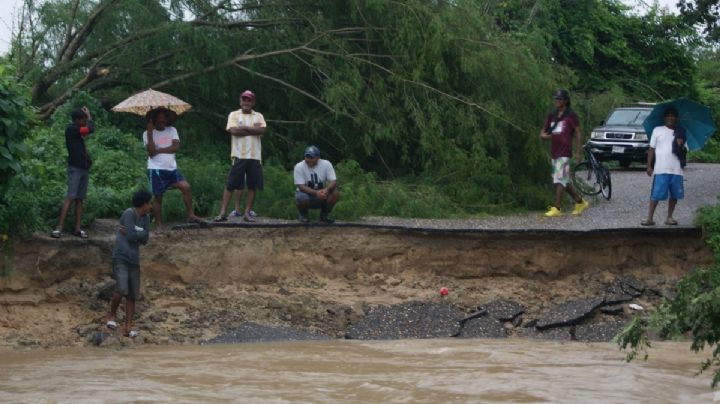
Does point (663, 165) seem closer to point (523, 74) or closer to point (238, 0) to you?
point (523, 74)

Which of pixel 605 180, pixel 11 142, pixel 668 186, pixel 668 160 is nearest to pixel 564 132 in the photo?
pixel 668 160

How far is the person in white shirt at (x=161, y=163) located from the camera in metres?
14.0

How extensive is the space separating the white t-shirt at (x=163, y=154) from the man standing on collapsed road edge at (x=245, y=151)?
93cm

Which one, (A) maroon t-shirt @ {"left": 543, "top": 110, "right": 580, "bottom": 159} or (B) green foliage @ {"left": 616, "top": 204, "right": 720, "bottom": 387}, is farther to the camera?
(A) maroon t-shirt @ {"left": 543, "top": 110, "right": 580, "bottom": 159}

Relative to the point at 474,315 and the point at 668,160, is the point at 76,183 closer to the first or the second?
the point at 474,315

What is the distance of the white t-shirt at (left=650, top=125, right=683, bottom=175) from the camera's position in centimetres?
1513

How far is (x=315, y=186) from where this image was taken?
48.5 feet

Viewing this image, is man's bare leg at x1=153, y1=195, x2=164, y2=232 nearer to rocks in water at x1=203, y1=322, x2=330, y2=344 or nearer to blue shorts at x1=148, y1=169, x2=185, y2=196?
blue shorts at x1=148, y1=169, x2=185, y2=196

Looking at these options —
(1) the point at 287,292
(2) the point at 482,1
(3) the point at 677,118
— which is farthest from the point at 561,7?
(1) the point at 287,292

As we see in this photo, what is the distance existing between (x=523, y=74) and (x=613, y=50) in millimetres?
15905

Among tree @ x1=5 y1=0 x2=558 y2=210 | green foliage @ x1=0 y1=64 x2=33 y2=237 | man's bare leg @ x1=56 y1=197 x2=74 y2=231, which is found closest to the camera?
green foliage @ x1=0 y1=64 x2=33 y2=237

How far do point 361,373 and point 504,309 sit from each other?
354 cm

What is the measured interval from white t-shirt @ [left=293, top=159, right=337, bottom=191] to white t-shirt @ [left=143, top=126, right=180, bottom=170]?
170 cm

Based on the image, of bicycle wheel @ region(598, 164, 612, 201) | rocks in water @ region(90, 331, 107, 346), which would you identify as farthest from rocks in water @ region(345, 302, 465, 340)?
bicycle wheel @ region(598, 164, 612, 201)
